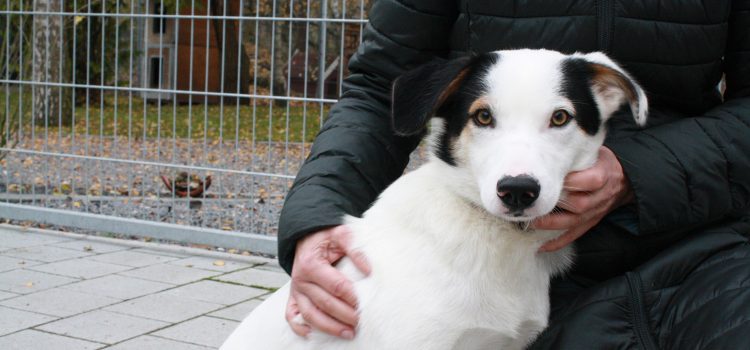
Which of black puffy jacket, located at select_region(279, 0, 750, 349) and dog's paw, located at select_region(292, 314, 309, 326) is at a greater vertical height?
black puffy jacket, located at select_region(279, 0, 750, 349)

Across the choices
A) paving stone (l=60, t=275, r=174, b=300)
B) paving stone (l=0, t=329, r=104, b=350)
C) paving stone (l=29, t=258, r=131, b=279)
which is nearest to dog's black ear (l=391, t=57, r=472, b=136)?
paving stone (l=0, t=329, r=104, b=350)

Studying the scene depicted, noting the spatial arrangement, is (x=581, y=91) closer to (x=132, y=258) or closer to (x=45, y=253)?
(x=132, y=258)

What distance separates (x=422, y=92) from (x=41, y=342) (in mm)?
2758

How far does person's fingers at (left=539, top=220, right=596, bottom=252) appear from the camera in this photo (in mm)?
2273

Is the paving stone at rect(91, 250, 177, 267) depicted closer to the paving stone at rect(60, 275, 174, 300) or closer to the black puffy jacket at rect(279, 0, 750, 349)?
the paving stone at rect(60, 275, 174, 300)

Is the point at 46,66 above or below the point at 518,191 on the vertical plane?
below

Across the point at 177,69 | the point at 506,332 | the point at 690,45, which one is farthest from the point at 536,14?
the point at 177,69

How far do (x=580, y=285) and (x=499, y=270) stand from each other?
0.37 metres

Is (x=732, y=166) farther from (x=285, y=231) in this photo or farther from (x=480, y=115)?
(x=285, y=231)

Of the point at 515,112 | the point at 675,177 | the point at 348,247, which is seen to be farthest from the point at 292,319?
the point at 675,177

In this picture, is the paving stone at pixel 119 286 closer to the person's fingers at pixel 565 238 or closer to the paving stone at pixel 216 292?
the paving stone at pixel 216 292

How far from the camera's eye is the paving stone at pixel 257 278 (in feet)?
17.8

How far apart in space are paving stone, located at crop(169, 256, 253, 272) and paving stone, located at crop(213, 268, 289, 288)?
13 cm

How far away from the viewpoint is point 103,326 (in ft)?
14.6
